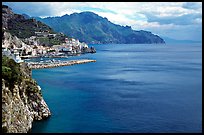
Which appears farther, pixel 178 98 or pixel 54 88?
pixel 54 88

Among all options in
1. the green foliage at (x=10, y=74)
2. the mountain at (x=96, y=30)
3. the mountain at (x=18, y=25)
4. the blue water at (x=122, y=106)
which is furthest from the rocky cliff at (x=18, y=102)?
the mountain at (x=96, y=30)

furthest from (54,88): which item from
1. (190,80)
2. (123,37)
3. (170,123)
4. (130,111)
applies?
(123,37)

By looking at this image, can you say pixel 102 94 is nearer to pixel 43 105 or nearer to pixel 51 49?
pixel 43 105

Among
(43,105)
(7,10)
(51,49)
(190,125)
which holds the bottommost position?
(190,125)

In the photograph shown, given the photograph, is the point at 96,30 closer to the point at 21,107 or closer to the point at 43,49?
the point at 43,49

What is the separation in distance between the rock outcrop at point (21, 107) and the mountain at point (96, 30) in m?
122

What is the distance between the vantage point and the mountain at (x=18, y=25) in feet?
186

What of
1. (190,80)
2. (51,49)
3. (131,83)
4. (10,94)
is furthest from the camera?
(51,49)

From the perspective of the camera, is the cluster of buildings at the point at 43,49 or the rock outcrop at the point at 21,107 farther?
the cluster of buildings at the point at 43,49

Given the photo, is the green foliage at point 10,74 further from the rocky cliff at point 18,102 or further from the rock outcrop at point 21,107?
the rock outcrop at point 21,107

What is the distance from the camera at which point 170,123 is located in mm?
12617

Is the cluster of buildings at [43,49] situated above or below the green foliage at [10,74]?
above

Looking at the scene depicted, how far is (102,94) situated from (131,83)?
555 centimetres

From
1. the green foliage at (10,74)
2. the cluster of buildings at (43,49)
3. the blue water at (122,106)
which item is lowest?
the blue water at (122,106)
